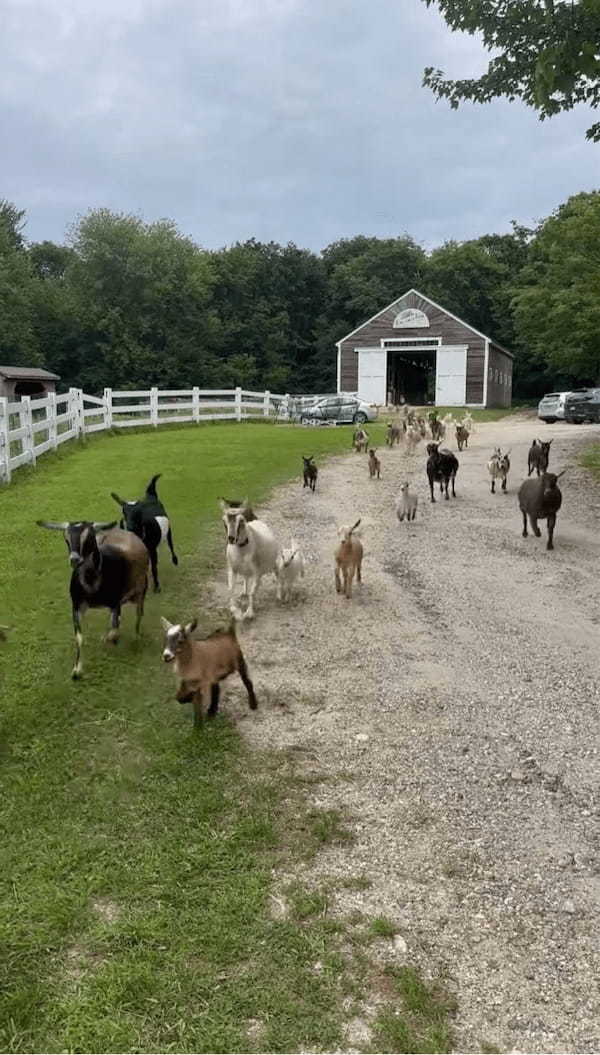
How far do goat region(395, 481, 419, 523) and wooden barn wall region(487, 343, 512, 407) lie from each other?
34518 millimetres

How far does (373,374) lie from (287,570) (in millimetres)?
38825

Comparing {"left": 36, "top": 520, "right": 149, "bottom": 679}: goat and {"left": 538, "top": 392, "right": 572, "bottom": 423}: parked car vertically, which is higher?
{"left": 538, "top": 392, "right": 572, "bottom": 423}: parked car

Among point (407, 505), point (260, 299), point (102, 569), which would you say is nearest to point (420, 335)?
point (260, 299)

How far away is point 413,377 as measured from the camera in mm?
56188

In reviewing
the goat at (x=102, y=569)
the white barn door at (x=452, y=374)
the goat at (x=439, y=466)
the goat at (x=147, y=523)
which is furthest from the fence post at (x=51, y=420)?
the white barn door at (x=452, y=374)

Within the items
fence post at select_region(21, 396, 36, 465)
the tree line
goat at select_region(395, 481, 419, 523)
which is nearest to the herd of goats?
goat at select_region(395, 481, 419, 523)

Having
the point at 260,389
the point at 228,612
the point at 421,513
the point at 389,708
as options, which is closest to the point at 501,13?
the point at 421,513

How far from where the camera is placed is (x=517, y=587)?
9.10m

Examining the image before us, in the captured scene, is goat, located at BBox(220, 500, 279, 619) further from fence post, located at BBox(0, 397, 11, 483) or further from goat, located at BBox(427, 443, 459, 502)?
fence post, located at BBox(0, 397, 11, 483)

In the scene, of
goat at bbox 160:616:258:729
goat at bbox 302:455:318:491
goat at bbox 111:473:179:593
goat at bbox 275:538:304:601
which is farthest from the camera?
goat at bbox 302:455:318:491

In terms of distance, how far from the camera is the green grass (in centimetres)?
301

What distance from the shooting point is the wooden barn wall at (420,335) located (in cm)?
4438

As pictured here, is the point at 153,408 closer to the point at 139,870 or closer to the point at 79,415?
the point at 79,415

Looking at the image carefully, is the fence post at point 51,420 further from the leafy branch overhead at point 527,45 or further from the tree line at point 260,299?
the tree line at point 260,299
